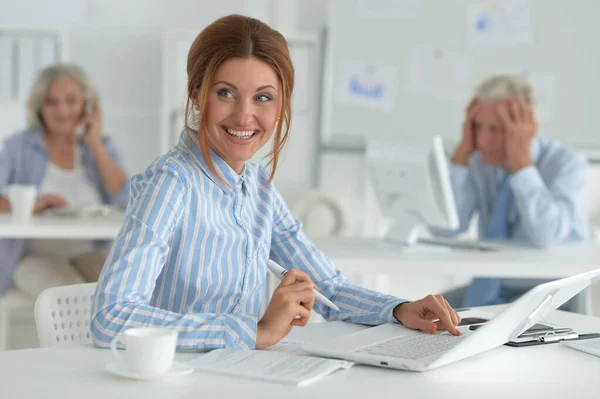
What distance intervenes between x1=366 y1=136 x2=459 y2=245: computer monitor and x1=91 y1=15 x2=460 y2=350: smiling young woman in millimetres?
1197

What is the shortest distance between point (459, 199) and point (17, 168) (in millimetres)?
1745

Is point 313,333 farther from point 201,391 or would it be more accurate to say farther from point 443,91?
point 443,91

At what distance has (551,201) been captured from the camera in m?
2.88

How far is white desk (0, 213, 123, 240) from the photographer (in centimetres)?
284

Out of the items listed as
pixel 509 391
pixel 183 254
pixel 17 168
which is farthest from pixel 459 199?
pixel 509 391

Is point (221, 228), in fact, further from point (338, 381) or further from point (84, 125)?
point (84, 125)

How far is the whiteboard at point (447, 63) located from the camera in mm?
4535

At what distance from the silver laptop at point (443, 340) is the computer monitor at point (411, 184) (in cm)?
134

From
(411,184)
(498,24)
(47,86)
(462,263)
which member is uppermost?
(498,24)

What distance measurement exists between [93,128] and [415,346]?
261 cm

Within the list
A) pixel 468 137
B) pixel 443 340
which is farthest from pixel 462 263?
pixel 443 340

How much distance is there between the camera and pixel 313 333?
1.45m

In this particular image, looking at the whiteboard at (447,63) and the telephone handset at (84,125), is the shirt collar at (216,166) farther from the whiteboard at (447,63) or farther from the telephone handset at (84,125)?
the whiteboard at (447,63)

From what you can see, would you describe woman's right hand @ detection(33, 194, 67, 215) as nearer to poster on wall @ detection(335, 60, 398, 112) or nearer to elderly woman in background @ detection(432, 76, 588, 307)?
elderly woman in background @ detection(432, 76, 588, 307)
